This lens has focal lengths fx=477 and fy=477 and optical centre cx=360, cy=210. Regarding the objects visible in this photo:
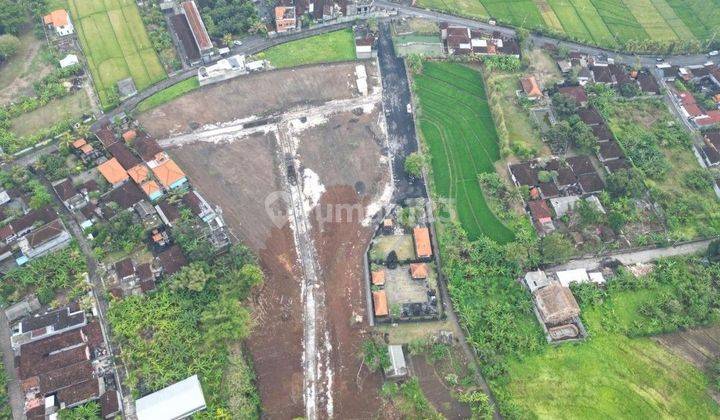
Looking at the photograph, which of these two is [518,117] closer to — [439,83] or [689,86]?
[439,83]

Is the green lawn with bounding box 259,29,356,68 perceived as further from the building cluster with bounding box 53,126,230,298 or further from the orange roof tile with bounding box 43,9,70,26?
the orange roof tile with bounding box 43,9,70,26

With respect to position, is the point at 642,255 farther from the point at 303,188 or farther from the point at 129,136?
the point at 129,136

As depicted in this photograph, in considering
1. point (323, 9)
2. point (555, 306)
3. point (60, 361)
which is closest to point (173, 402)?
point (60, 361)

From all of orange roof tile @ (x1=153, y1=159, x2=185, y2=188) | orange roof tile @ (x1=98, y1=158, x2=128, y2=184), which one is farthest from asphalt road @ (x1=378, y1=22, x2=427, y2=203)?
orange roof tile @ (x1=98, y1=158, x2=128, y2=184)

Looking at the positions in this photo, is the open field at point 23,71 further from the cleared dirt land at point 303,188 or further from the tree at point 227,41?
the tree at point 227,41

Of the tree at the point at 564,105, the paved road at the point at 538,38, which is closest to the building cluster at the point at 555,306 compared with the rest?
the tree at the point at 564,105

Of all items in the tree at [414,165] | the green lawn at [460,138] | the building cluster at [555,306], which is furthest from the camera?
the tree at [414,165]
